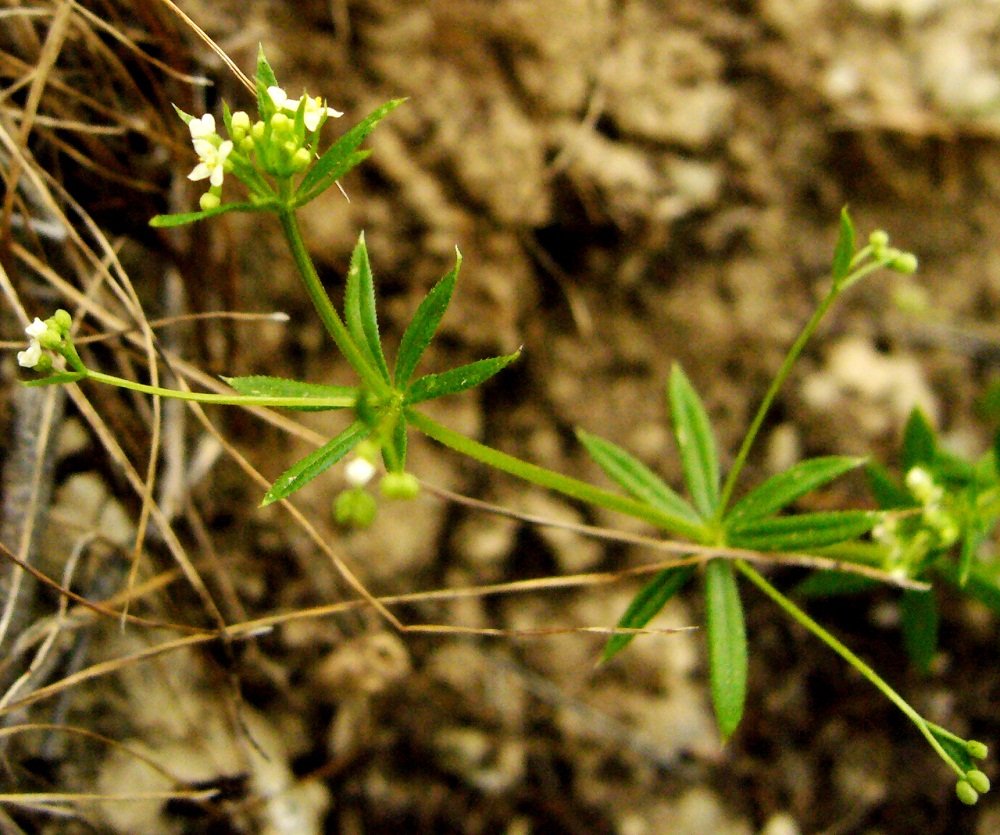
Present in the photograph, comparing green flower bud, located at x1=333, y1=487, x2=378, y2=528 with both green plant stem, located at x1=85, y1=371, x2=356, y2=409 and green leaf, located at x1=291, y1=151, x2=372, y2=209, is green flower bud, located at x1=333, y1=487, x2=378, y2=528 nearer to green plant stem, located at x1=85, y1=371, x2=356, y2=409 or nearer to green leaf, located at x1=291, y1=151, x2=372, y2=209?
green plant stem, located at x1=85, y1=371, x2=356, y2=409

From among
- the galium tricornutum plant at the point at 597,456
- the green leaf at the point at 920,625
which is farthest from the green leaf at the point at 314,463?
the green leaf at the point at 920,625

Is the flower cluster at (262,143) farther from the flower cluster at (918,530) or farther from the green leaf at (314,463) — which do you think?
the flower cluster at (918,530)

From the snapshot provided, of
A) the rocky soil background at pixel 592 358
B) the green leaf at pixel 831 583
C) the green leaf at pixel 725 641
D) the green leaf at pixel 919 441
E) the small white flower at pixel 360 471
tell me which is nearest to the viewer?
the small white flower at pixel 360 471

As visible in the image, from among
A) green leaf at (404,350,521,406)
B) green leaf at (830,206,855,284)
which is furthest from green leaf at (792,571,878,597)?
green leaf at (404,350,521,406)

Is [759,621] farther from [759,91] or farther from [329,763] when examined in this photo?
[759,91]

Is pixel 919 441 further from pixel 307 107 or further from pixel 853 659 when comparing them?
pixel 307 107

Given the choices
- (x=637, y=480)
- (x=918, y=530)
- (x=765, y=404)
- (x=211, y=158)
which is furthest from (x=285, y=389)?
(x=918, y=530)
